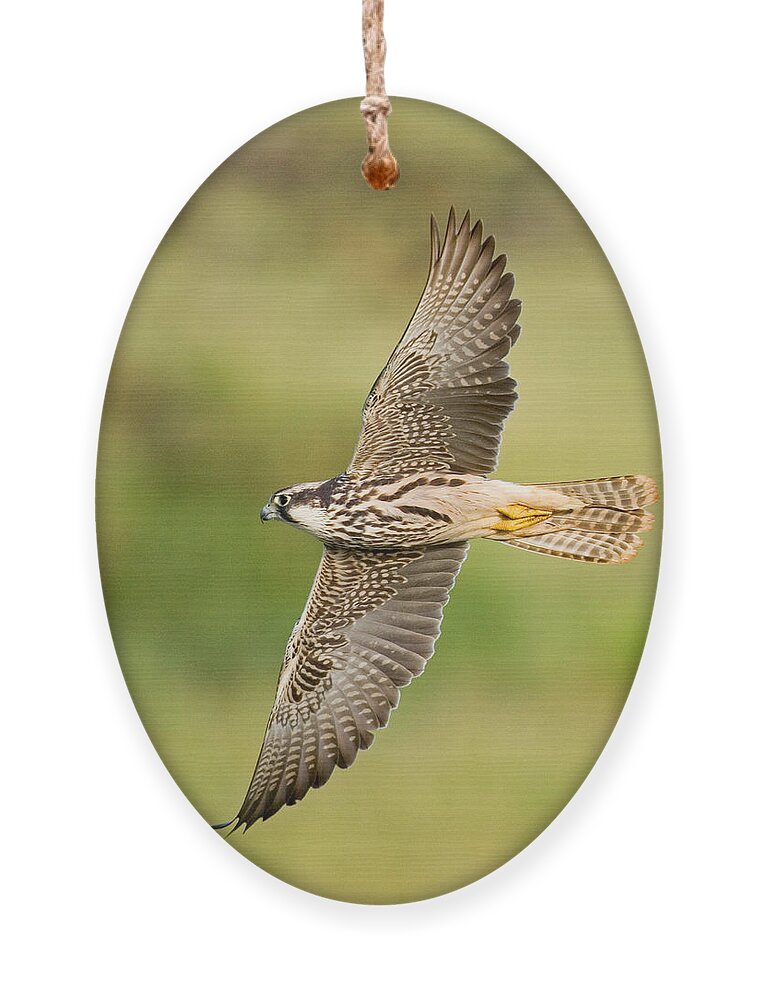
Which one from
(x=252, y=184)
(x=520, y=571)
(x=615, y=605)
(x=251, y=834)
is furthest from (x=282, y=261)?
(x=251, y=834)

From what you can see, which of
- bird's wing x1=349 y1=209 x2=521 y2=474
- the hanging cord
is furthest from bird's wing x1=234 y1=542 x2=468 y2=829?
the hanging cord

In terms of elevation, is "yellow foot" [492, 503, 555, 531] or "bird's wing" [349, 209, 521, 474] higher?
"bird's wing" [349, 209, 521, 474]

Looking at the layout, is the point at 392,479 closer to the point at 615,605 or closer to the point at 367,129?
the point at 615,605

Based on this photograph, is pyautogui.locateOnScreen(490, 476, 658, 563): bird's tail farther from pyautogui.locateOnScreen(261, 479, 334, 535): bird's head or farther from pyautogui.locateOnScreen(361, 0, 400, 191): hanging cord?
pyautogui.locateOnScreen(361, 0, 400, 191): hanging cord

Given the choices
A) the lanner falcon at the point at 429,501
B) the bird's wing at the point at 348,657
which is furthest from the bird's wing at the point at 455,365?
the bird's wing at the point at 348,657

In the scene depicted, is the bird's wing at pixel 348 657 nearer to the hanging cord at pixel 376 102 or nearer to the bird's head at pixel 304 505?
the bird's head at pixel 304 505

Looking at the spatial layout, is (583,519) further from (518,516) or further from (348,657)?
(348,657)
